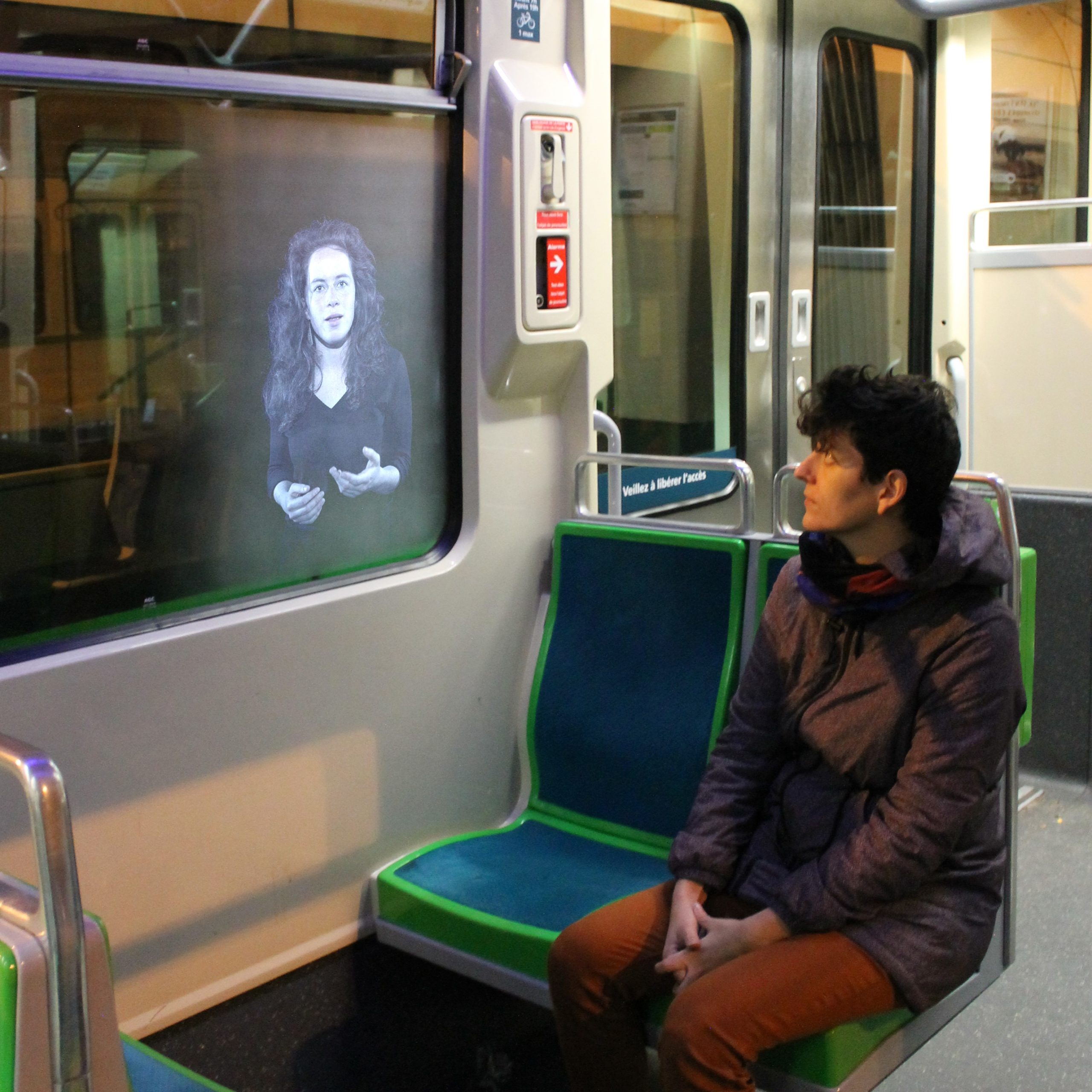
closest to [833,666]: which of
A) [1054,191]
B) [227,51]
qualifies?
[227,51]

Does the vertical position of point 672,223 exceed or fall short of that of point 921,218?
Result: it falls short

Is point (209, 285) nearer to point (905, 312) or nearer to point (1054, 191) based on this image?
point (905, 312)

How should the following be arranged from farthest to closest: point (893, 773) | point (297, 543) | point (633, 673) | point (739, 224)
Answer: point (739, 224) < point (633, 673) < point (297, 543) < point (893, 773)

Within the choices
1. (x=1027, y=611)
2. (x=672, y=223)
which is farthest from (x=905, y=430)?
(x=672, y=223)

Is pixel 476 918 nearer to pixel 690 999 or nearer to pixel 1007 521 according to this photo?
pixel 690 999

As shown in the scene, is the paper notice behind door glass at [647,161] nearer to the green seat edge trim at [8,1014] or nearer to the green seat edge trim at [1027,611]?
the green seat edge trim at [1027,611]

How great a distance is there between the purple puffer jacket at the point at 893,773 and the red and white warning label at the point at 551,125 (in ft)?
4.07

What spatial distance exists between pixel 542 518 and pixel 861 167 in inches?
114

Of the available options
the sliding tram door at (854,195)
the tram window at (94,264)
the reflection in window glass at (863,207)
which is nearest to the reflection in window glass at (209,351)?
the tram window at (94,264)

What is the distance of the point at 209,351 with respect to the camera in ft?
8.64

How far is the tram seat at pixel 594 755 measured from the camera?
8.90 ft

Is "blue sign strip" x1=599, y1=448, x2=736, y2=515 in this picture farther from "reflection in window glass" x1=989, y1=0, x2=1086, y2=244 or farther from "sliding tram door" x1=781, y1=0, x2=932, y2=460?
"reflection in window glass" x1=989, y1=0, x2=1086, y2=244

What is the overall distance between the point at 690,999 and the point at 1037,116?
18.1ft

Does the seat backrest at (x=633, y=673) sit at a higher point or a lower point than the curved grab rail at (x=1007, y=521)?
lower
